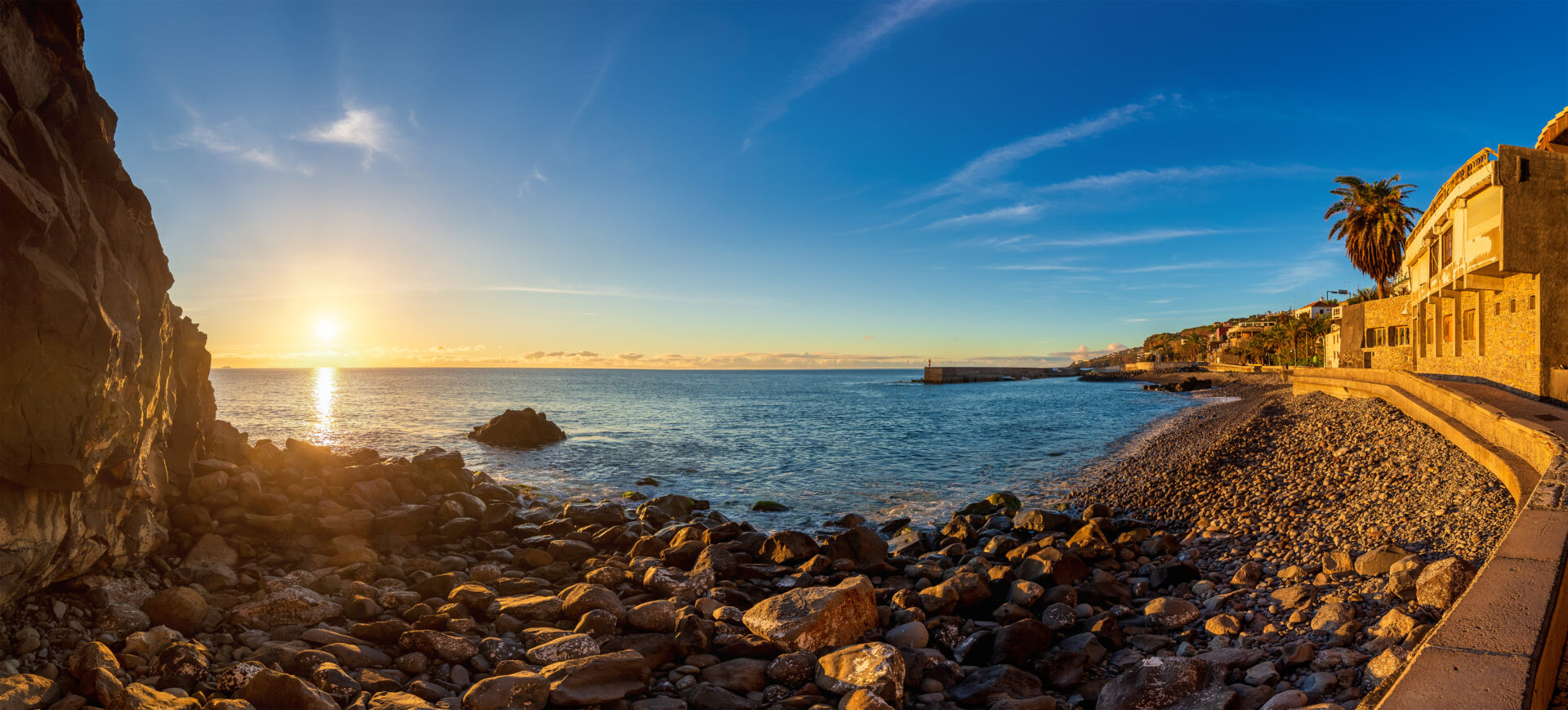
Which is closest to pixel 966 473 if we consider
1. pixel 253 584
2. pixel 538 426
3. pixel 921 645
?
pixel 921 645

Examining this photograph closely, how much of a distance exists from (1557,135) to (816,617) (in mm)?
29810

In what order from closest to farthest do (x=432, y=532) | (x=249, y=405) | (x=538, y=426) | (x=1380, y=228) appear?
(x=432, y=532), (x=538, y=426), (x=1380, y=228), (x=249, y=405)

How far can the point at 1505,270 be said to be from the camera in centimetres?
1997

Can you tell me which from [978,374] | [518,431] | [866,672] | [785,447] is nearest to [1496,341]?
[785,447]

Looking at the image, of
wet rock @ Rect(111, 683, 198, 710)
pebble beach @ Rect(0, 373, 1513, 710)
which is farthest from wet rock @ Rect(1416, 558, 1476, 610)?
wet rock @ Rect(111, 683, 198, 710)

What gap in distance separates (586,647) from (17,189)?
6237mm

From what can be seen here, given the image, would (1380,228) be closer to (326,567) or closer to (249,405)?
(326,567)

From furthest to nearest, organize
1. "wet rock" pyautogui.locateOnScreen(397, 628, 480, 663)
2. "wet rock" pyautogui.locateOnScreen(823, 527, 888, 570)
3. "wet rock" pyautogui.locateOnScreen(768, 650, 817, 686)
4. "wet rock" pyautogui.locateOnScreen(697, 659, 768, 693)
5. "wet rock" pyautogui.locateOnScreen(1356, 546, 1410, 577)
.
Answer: "wet rock" pyautogui.locateOnScreen(823, 527, 888, 570)
"wet rock" pyautogui.locateOnScreen(1356, 546, 1410, 577)
"wet rock" pyautogui.locateOnScreen(397, 628, 480, 663)
"wet rock" pyautogui.locateOnScreen(768, 650, 817, 686)
"wet rock" pyautogui.locateOnScreen(697, 659, 768, 693)

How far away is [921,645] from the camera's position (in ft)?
23.5

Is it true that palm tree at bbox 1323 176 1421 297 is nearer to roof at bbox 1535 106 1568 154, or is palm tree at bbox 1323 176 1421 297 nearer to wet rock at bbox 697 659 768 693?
roof at bbox 1535 106 1568 154

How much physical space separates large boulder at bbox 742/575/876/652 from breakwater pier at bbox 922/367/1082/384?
447ft

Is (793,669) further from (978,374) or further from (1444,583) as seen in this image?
(978,374)

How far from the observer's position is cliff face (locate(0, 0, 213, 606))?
518 cm

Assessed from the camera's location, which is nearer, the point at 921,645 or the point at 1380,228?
the point at 921,645
